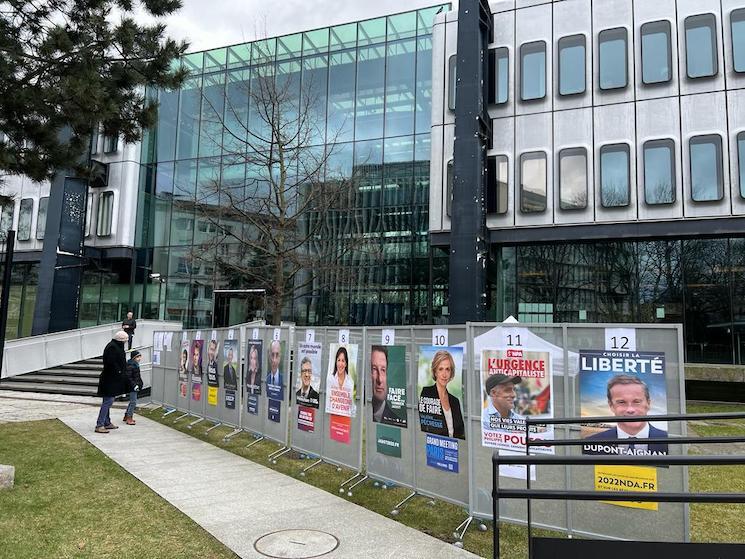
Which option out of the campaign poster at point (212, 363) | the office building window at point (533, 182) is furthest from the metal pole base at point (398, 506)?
the office building window at point (533, 182)

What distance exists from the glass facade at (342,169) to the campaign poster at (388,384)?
13.6 m

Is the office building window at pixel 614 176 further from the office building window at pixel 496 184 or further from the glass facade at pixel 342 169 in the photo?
the glass facade at pixel 342 169

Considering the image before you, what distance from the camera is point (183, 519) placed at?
6211 millimetres

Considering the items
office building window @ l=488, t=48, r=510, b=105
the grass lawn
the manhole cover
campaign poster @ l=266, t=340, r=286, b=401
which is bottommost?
the grass lawn

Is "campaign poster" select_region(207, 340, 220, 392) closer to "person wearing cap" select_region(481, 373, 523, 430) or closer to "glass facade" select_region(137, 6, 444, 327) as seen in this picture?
"person wearing cap" select_region(481, 373, 523, 430)

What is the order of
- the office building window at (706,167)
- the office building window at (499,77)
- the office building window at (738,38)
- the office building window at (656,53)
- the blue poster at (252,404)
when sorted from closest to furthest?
the blue poster at (252,404)
the office building window at (706,167)
the office building window at (738,38)
the office building window at (656,53)
the office building window at (499,77)

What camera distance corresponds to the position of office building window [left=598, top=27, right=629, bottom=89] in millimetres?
19641

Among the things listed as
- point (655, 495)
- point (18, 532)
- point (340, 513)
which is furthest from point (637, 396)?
point (18, 532)

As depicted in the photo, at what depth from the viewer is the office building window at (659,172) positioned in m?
18.7

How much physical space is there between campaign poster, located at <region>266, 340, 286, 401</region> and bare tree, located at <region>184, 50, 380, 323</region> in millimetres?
4372

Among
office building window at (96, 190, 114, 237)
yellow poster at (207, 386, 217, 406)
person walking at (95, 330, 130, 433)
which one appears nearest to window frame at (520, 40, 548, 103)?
yellow poster at (207, 386, 217, 406)

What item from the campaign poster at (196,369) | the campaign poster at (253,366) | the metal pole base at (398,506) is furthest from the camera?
the campaign poster at (196,369)

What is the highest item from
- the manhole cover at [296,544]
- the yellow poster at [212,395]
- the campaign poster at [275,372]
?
the campaign poster at [275,372]

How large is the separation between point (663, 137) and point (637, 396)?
16.3 metres
